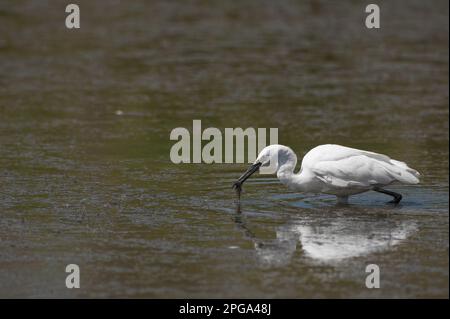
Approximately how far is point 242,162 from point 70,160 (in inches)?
82.7

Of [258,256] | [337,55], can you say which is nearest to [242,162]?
[258,256]

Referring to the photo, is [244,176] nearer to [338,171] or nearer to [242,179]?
[242,179]

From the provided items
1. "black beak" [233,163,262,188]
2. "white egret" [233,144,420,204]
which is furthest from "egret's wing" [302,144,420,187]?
"black beak" [233,163,262,188]

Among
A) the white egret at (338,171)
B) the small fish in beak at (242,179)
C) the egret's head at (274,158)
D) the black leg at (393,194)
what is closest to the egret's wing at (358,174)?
the white egret at (338,171)

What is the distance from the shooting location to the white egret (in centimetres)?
1016

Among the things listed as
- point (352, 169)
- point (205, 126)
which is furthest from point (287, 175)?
point (205, 126)

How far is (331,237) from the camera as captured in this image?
884 cm

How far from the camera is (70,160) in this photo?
1211 cm

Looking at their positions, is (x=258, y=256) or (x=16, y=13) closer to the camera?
(x=258, y=256)

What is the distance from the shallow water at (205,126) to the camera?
26.1ft

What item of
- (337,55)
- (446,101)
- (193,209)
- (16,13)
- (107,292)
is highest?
(16,13)

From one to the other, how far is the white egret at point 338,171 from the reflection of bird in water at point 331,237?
54 centimetres

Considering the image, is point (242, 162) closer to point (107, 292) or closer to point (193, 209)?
point (193, 209)

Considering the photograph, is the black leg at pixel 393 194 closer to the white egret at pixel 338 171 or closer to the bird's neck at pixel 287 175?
the white egret at pixel 338 171
